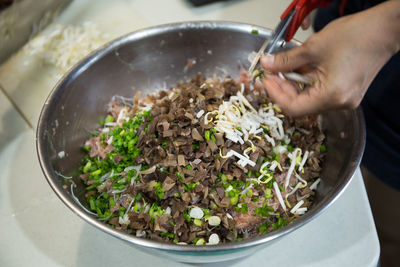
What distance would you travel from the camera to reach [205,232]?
1.08 m

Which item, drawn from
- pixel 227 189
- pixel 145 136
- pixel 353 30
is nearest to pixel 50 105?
pixel 145 136

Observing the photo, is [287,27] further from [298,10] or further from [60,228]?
[60,228]

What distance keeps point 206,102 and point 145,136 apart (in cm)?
26

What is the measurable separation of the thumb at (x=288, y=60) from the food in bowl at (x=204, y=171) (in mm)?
215

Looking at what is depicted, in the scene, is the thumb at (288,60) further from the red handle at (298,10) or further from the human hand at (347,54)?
the red handle at (298,10)

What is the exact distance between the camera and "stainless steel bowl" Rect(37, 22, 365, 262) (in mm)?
1034

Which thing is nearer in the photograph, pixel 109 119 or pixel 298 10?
pixel 298 10

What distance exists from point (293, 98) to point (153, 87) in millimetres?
739

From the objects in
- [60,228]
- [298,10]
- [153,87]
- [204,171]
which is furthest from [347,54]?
[60,228]

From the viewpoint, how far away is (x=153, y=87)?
1605 millimetres

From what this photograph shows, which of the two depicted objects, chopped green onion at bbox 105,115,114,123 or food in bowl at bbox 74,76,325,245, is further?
chopped green onion at bbox 105,115,114,123

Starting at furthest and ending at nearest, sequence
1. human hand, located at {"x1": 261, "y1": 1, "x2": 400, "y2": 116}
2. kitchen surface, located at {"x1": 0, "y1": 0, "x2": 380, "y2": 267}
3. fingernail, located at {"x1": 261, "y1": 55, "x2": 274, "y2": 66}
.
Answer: kitchen surface, located at {"x1": 0, "y1": 0, "x2": 380, "y2": 267} < fingernail, located at {"x1": 261, "y1": 55, "x2": 274, "y2": 66} < human hand, located at {"x1": 261, "y1": 1, "x2": 400, "y2": 116}

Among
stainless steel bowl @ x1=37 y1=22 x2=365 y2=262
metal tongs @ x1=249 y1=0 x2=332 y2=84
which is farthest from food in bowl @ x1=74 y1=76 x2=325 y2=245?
metal tongs @ x1=249 y1=0 x2=332 y2=84

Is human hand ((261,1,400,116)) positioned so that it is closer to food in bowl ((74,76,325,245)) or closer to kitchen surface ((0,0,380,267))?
food in bowl ((74,76,325,245))
